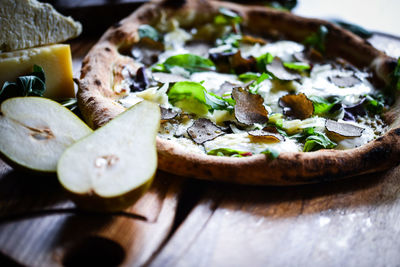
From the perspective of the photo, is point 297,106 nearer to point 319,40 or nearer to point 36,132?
point 319,40

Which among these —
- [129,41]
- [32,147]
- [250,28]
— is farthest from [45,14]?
[250,28]

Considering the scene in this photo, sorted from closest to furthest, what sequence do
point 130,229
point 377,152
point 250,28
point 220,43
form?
1. point 130,229
2. point 377,152
3. point 220,43
4. point 250,28

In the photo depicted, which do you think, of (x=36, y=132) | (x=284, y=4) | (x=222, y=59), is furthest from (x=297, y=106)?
(x=284, y=4)

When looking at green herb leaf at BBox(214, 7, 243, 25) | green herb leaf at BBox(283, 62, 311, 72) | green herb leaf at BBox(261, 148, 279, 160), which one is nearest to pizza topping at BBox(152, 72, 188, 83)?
green herb leaf at BBox(283, 62, 311, 72)

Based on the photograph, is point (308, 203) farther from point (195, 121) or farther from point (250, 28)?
point (250, 28)

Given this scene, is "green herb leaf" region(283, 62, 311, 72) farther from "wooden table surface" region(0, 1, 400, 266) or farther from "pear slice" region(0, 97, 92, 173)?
"pear slice" region(0, 97, 92, 173)

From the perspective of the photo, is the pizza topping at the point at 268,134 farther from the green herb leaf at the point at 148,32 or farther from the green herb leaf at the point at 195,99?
the green herb leaf at the point at 148,32

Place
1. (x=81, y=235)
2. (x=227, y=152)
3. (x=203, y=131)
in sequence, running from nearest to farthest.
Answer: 1. (x=81, y=235)
2. (x=227, y=152)
3. (x=203, y=131)
